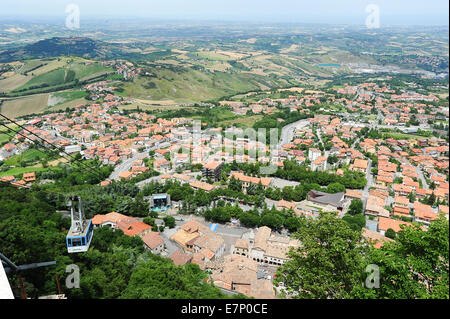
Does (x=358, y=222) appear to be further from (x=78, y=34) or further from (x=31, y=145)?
(x=78, y=34)

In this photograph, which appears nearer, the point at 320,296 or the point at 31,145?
the point at 320,296

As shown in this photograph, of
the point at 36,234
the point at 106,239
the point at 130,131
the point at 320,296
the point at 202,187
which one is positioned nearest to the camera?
the point at 320,296

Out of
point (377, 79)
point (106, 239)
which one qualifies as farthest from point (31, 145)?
point (377, 79)

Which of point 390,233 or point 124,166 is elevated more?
point 124,166

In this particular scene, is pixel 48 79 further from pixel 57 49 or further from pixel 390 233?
pixel 390 233

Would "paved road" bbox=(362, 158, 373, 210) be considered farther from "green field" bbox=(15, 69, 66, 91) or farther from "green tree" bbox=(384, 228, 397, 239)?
"green field" bbox=(15, 69, 66, 91)

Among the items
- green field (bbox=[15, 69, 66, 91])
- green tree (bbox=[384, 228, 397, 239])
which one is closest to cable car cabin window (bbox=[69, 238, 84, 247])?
green tree (bbox=[384, 228, 397, 239])

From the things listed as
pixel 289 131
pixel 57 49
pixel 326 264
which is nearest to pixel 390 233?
pixel 326 264
